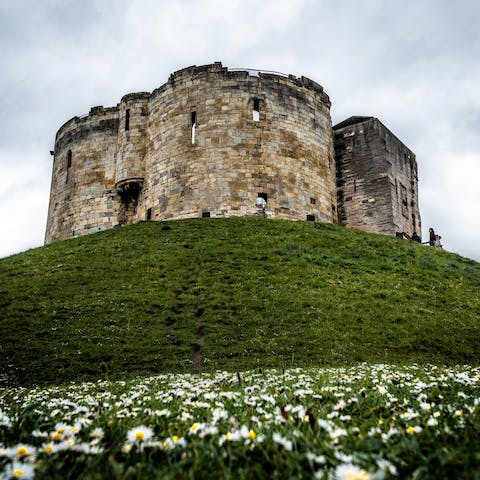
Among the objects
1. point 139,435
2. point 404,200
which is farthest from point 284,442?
point 404,200

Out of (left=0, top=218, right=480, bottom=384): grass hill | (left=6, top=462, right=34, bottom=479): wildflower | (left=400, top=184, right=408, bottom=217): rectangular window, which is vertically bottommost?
(left=6, top=462, right=34, bottom=479): wildflower

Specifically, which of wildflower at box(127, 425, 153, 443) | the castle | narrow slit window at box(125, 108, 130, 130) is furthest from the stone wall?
wildflower at box(127, 425, 153, 443)

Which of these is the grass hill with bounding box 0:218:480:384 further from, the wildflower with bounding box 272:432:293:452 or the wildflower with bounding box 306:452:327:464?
the wildflower with bounding box 306:452:327:464

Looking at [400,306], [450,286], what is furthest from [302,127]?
[400,306]

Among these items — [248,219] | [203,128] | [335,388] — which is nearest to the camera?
[335,388]

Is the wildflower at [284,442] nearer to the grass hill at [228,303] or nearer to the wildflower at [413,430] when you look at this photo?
the wildflower at [413,430]

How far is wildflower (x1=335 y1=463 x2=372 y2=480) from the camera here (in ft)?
6.43

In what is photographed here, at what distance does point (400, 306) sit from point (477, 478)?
12.4 metres

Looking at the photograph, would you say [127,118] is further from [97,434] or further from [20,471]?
[20,471]

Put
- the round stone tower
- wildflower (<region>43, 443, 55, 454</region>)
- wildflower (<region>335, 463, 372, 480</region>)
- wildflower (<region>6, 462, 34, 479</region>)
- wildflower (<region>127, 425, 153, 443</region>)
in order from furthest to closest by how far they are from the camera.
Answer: the round stone tower → wildflower (<region>127, 425, 153, 443</region>) → wildflower (<region>43, 443, 55, 454</region>) → wildflower (<region>6, 462, 34, 479</region>) → wildflower (<region>335, 463, 372, 480</region>)

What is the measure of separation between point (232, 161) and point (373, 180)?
8.67 m

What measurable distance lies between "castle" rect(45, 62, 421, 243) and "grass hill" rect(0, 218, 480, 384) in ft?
20.1

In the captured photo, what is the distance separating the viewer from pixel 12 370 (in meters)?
9.91

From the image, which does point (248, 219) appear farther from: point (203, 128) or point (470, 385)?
point (470, 385)
